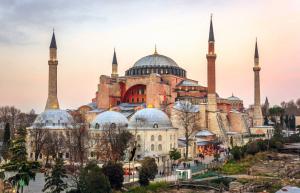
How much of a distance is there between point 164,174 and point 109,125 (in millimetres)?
8303

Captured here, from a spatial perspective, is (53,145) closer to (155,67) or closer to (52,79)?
(52,79)

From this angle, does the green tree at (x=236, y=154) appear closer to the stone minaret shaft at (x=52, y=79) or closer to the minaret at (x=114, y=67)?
the stone minaret shaft at (x=52, y=79)

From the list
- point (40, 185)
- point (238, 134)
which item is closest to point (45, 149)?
point (40, 185)

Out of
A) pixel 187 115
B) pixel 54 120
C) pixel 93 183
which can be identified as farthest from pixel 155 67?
pixel 93 183

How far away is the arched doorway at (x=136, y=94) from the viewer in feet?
158

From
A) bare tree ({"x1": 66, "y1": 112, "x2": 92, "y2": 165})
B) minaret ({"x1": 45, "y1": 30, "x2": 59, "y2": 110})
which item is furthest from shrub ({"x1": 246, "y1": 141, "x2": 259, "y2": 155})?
minaret ({"x1": 45, "y1": 30, "x2": 59, "y2": 110})

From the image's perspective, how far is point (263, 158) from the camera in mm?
31016

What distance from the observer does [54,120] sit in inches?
1407

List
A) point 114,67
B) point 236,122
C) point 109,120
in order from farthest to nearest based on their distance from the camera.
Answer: point 114,67 < point 236,122 < point 109,120

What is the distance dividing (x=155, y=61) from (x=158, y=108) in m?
9.77

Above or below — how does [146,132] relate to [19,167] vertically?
above

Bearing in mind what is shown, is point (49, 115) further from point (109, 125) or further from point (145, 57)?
point (145, 57)

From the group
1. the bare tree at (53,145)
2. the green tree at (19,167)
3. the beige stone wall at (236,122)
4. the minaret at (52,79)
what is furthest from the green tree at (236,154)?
the beige stone wall at (236,122)

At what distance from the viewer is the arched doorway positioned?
158 feet
